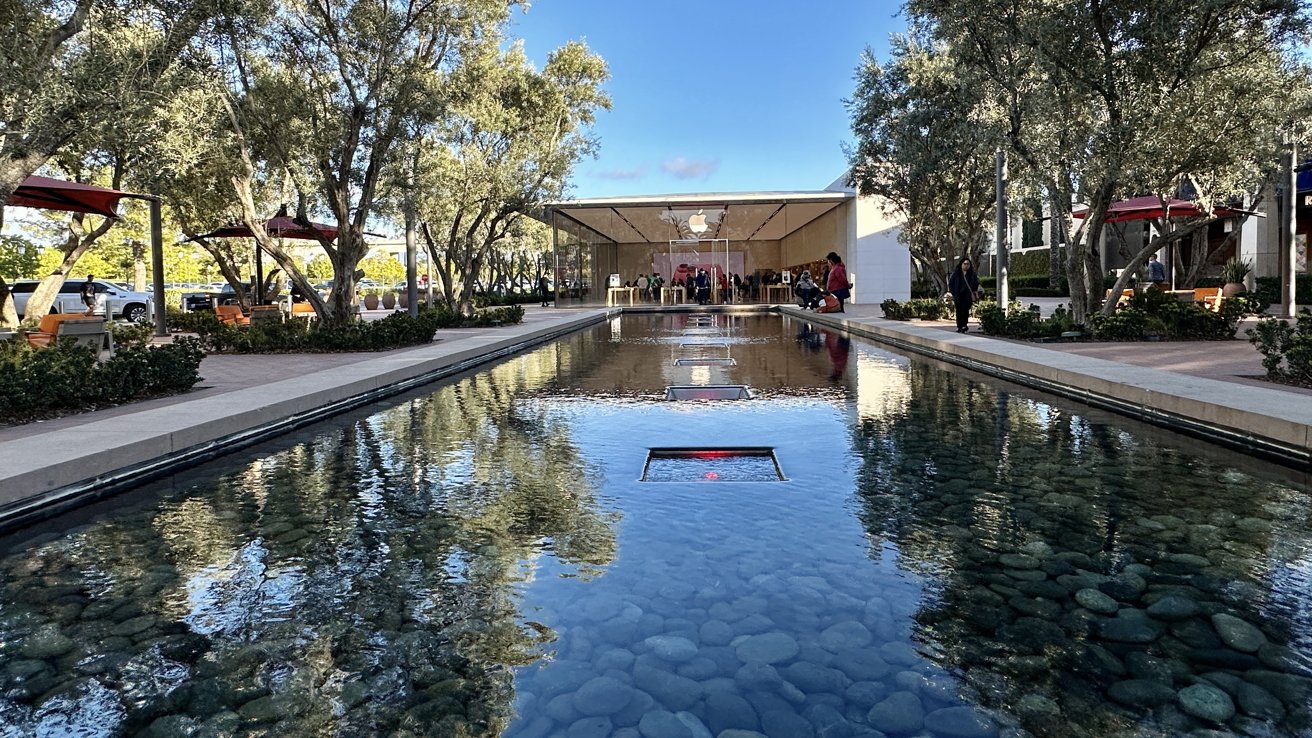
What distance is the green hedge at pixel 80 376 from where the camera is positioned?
7871 mm

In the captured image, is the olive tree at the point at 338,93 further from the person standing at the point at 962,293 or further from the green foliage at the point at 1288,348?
the green foliage at the point at 1288,348

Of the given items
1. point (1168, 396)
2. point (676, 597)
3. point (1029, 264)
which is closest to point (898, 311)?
point (1168, 396)

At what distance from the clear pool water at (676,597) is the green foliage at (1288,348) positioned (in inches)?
107

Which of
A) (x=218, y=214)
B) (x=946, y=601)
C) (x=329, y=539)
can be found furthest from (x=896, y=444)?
(x=218, y=214)

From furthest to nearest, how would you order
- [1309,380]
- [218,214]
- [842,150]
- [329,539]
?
[842,150], [218,214], [1309,380], [329,539]

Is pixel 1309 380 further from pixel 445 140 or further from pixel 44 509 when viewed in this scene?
pixel 445 140

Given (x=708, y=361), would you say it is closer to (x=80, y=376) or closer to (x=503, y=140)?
(x=80, y=376)

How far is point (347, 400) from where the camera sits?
9719 millimetres

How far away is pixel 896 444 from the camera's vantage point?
688 cm

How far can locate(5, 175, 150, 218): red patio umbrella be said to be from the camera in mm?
12523

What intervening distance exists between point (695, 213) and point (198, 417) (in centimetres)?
3296

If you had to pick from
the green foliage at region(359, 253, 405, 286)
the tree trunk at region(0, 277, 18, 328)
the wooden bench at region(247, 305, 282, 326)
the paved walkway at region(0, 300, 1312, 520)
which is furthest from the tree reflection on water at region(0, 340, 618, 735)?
the green foliage at region(359, 253, 405, 286)

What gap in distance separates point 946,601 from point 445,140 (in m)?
21.2

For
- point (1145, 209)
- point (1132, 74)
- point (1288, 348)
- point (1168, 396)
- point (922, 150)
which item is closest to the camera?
point (1168, 396)
